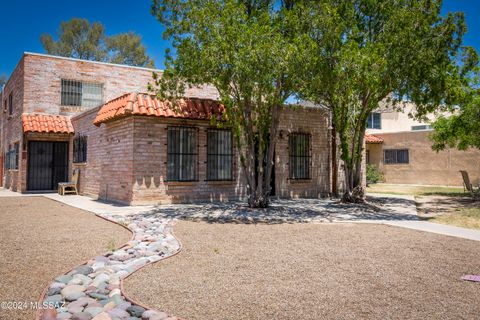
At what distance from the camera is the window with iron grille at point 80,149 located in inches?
637

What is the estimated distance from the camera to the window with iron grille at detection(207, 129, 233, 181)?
13008mm

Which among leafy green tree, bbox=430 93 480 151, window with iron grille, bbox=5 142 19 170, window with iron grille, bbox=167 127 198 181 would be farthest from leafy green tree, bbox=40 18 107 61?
leafy green tree, bbox=430 93 480 151

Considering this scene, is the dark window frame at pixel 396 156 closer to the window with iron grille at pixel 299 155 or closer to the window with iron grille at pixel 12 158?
the window with iron grille at pixel 299 155

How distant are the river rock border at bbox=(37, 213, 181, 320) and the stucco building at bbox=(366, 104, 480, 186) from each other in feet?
65.2

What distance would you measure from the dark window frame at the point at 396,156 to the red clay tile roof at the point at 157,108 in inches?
688

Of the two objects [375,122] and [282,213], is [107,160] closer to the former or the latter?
[282,213]

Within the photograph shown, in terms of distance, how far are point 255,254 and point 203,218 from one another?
3798 millimetres

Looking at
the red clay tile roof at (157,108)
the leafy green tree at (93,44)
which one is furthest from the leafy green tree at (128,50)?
the red clay tile roof at (157,108)

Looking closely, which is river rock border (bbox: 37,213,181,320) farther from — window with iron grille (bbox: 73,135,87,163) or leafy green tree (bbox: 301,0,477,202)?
window with iron grille (bbox: 73,135,87,163)

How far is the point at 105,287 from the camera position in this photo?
4.07 m

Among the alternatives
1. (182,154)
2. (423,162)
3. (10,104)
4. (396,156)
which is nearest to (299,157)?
(182,154)

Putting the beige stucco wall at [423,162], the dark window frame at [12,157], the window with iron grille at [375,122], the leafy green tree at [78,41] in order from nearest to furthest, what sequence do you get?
the dark window frame at [12,157], the beige stucco wall at [423,162], the window with iron grille at [375,122], the leafy green tree at [78,41]

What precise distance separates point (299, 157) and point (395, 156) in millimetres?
14157

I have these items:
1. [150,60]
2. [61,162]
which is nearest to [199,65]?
[61,162]
